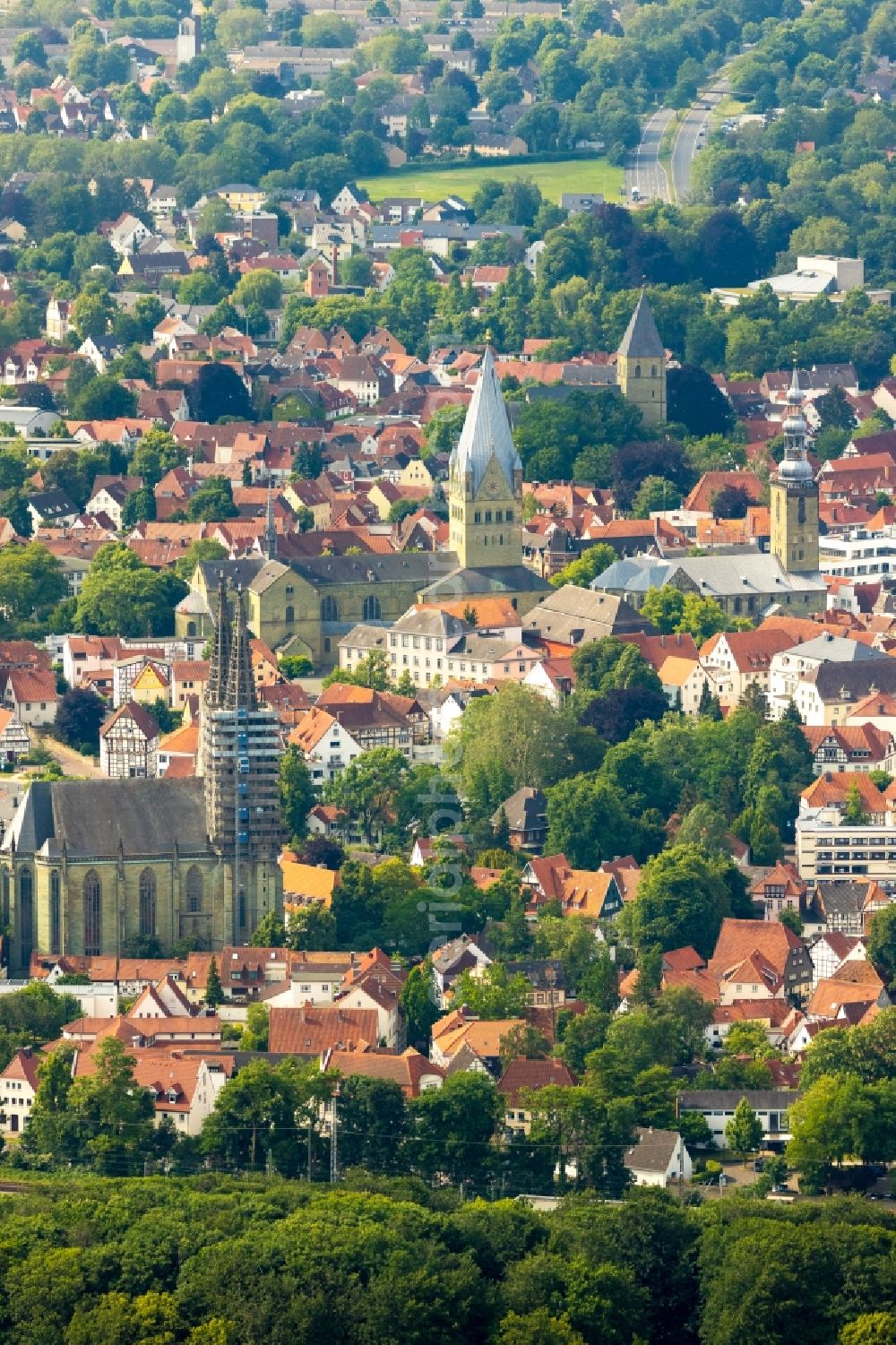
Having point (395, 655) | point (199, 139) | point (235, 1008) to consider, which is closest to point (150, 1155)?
point (235, 1008)

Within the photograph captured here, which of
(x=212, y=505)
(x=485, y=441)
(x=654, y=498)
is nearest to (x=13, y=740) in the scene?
(x=485, y=441)

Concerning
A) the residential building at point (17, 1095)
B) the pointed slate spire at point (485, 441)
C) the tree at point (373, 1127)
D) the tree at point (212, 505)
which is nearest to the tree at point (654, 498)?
the pointed slate spire at point (485, 441)

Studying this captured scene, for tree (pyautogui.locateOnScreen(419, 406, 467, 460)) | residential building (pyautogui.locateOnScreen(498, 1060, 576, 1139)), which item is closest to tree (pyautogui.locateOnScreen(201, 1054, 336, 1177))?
residential building (pyautogui.locateOnScreen(498, 1060, 576, 1139))

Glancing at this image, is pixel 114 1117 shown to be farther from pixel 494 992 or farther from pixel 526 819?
pixel 526 819

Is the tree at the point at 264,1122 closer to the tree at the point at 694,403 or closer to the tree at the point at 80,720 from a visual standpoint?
the tree at the point at 80,720

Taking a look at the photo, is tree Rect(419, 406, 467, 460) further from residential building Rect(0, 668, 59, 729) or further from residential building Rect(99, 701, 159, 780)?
residential building Rect(99, 701, 159, 780)

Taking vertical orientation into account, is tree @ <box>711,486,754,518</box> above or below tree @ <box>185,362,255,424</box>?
below
